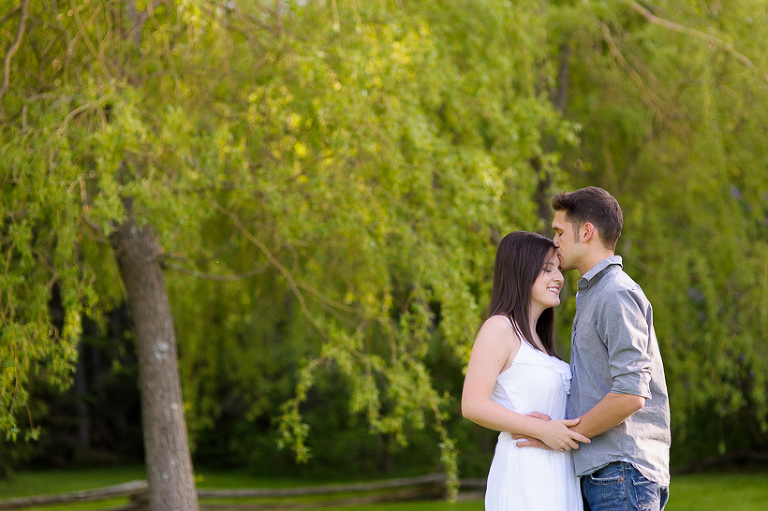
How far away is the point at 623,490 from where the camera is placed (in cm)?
A: 217

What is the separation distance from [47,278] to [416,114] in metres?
2.39

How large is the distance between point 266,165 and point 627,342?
334 centimetres

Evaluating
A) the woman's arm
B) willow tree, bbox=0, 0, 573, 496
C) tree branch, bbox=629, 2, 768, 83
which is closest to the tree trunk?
willow tree, bbox=0, 0, 573, 496

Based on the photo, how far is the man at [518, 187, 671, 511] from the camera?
83.2 inches

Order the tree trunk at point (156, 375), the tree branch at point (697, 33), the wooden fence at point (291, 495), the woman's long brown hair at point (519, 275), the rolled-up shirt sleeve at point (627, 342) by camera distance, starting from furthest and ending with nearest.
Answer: the wooden fence at point (291, 495), the tree branch at point (697, 33), the tree trunk at point (156, 375), the woman's long brown hair at point (519, 275), the rolled-up shirt sleeve at point (627, 342)

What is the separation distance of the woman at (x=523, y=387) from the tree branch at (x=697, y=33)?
4.40 meters

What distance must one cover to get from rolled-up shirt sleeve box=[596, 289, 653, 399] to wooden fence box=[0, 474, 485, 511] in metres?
6.55

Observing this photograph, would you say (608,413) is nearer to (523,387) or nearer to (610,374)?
(610,374)

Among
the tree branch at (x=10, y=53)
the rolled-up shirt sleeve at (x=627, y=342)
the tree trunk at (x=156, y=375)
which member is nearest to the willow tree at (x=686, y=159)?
the tree trunk at (x=156, y=375)

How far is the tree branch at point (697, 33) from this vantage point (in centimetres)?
608

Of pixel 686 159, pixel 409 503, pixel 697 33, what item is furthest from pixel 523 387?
pixel 409 503

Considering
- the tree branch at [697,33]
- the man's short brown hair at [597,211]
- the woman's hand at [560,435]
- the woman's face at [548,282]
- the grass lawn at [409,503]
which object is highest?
the tree branch at [697,33]

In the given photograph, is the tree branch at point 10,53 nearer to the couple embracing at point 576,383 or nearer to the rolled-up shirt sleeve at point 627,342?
the couple embracing at point 576,383

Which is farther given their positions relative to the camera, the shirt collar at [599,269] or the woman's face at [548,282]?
the woman's face at [548,282]
